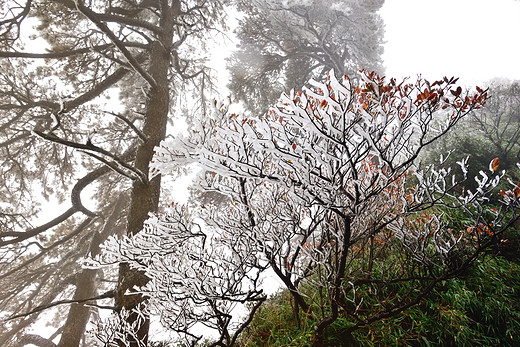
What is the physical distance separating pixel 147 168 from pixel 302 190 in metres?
2.57

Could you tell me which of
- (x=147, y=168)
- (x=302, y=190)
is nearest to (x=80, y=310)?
(x=147, y=168)

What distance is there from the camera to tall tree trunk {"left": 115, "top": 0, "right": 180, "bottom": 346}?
2766mm

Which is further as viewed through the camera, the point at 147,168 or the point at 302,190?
the point at 147,168

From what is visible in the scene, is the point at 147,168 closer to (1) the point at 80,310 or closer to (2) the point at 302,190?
(2) the point at 302,190

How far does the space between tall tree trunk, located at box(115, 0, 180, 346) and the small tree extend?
62cm

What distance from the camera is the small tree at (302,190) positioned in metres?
1.33

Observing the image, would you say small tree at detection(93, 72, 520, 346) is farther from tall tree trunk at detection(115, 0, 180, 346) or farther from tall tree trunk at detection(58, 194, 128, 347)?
tall tree trunk at detection(58, 194, 128, 347)

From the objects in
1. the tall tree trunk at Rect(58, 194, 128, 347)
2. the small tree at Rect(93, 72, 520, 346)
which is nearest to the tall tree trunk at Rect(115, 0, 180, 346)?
the small tree at Rect(93, 72, 520, 346)

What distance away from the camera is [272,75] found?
8664 mm

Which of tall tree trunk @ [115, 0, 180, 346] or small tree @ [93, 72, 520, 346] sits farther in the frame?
tall tree trunk @ [115, 0, 180, 346]

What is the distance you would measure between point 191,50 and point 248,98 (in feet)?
8.04

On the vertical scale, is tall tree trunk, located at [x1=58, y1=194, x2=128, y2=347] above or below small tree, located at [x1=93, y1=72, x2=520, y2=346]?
above

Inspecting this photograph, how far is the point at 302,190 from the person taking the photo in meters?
1.62

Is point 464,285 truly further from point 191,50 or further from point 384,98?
point 191,50
